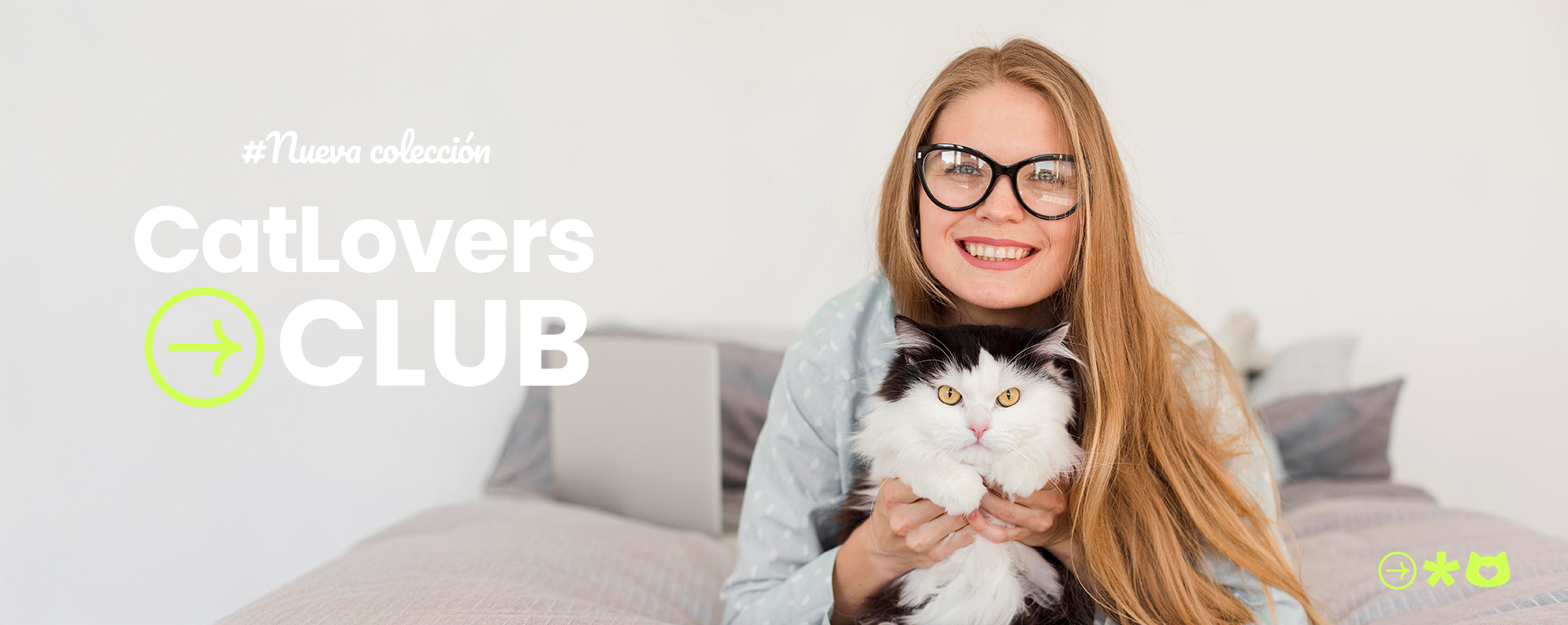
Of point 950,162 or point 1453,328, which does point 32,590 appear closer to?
point 950,162

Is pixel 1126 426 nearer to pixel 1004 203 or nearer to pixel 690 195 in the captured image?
pixel 1004 203

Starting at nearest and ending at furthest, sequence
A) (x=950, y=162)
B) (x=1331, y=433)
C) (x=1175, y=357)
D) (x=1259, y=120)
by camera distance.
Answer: (x=950, y=162)
(x=1175, y=357)
(x=1331, y=433)
(x=1259, y=120)

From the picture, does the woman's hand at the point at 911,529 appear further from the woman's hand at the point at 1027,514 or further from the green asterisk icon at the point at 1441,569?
the green asterisk icon at the point at 1441,569

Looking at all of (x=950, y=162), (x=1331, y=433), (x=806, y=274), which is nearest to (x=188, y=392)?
(x=806, y=274)

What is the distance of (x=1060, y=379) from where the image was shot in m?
0.98

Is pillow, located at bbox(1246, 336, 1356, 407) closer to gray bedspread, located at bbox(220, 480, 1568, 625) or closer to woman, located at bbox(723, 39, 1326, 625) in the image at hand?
gray bedspread, located at bbox(220, 480, 1568, 625)

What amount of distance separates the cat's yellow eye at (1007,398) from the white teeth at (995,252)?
0.24 meters

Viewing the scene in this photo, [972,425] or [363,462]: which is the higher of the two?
[972,425]

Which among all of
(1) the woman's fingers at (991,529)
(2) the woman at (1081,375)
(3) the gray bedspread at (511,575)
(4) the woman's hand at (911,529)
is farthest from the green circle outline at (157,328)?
(1) the woman's fingers at (991,529)

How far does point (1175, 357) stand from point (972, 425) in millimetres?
509

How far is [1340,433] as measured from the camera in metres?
2.21

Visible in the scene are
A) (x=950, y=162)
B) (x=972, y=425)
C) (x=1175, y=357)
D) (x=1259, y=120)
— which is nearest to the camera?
(x=972, y=425)

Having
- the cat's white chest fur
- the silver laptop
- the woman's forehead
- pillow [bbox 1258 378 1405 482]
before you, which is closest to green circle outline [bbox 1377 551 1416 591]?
pillow [bbox 1258 378 1405 482]

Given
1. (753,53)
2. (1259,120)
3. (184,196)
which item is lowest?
(184,196)
